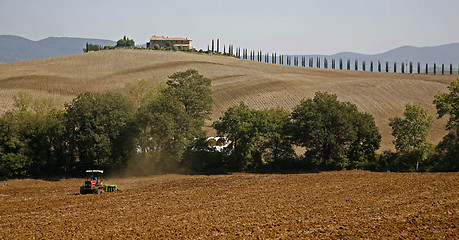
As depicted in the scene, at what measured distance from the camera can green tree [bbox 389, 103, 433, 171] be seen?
1964 inches

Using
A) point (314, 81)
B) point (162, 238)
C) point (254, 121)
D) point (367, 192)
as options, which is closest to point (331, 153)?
point (254, 121)

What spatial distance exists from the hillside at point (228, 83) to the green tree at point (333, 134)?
16788 mm

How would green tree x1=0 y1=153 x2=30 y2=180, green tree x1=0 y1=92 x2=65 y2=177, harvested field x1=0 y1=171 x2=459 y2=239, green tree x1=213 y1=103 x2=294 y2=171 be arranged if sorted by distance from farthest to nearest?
green tree x1=213 y1=103 x2=294 y2=171
green tree x1=0 y1=92 x2=65 y2=177
green tree x1=0 y1=153 x2=30 y2=180
harvested field x1=0 y1=171 x2=459 y2=239

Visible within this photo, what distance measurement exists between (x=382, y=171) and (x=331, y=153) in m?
6.34

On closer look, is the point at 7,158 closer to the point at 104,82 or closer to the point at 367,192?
the point at 367,192

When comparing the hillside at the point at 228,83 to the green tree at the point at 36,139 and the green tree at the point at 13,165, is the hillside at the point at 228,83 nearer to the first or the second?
the green tree at the point at 36,139

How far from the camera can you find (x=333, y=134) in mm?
51344

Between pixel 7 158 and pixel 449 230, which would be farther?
pixel 7 158

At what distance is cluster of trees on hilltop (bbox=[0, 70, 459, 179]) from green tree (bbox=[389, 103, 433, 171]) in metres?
0.11

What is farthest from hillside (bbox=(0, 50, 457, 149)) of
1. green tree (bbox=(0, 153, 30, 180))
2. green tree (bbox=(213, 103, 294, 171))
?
green tree (bbox=(0, 153, 30, 180))

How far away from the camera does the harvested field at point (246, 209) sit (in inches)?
868

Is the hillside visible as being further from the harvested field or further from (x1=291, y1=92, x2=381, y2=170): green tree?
the harvested field

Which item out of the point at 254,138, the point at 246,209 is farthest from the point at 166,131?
the point at 246,209

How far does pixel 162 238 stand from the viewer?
831 inches
